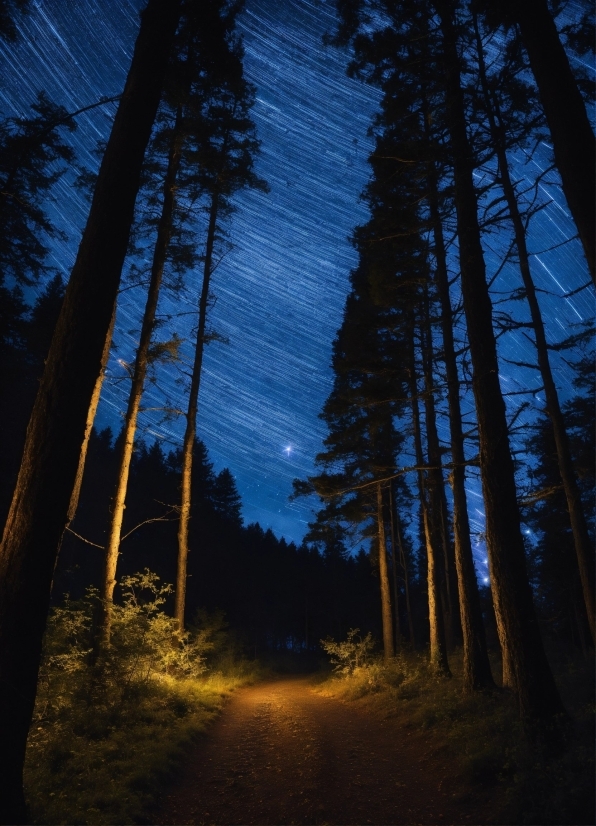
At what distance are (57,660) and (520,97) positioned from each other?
1369 cm

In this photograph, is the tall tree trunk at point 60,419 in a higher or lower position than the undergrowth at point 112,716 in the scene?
higher

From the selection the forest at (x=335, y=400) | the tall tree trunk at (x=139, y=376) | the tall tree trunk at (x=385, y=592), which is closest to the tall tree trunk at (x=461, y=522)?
the forest at (x=335, y=400)

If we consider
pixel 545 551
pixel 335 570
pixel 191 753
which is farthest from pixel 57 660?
pixel 335 570

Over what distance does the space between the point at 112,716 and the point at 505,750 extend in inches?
244

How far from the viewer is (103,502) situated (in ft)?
144

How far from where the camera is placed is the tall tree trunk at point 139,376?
10.6 metres

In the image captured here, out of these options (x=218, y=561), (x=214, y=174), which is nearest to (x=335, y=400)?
(x=214, y=174)

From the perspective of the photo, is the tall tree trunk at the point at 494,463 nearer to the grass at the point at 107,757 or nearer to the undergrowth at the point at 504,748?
the undergrowth at the point at 504,748

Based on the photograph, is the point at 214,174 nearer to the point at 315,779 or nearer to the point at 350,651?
the point at 315,779

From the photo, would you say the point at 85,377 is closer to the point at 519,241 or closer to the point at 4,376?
the point at 4,376

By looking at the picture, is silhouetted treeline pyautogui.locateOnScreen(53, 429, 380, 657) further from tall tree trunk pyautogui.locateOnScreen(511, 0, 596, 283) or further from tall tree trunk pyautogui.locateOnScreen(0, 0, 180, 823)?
tall tree trunk pyautogui.locateOnScreen(511, 0, 596, 283)

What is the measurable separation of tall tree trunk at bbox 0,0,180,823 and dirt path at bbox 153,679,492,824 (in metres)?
2.34

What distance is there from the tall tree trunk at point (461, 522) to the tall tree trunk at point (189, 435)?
27.4ft

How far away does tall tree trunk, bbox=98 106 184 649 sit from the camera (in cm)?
1057
